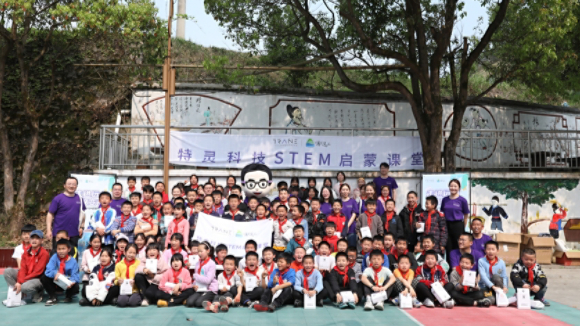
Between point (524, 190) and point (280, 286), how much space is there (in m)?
8.44

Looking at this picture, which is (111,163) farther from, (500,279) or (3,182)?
(500,279)

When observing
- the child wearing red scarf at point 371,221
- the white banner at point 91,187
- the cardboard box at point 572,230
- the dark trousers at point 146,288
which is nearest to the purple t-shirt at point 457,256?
the child wearing red scarf at point 371,221

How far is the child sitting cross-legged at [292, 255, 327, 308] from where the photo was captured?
7.80 m

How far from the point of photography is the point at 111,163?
13039mm

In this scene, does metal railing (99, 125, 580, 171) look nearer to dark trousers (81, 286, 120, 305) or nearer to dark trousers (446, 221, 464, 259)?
dark trousers (446, 221, 464, 259)

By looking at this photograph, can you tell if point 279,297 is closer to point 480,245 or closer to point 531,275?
point 480,245

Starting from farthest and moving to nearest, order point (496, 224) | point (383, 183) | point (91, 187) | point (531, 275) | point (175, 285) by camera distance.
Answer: point (496, 224) < point (91, 187) < point (383, 183) < point (531, 275) < point (175, 285)

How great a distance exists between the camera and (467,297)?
7941mm

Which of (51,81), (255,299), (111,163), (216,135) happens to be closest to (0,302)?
(255,299)

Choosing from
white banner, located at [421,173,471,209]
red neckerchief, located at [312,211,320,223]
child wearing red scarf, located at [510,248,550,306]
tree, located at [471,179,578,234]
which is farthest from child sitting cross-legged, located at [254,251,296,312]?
tree, located at [471,179,578,234]

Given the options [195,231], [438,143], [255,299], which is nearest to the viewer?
[255,299]

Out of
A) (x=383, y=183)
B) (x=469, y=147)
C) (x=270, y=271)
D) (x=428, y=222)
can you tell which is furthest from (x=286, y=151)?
(x=270, y=271)

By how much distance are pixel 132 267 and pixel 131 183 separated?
10.1 ft

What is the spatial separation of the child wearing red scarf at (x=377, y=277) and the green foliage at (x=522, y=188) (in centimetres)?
638
